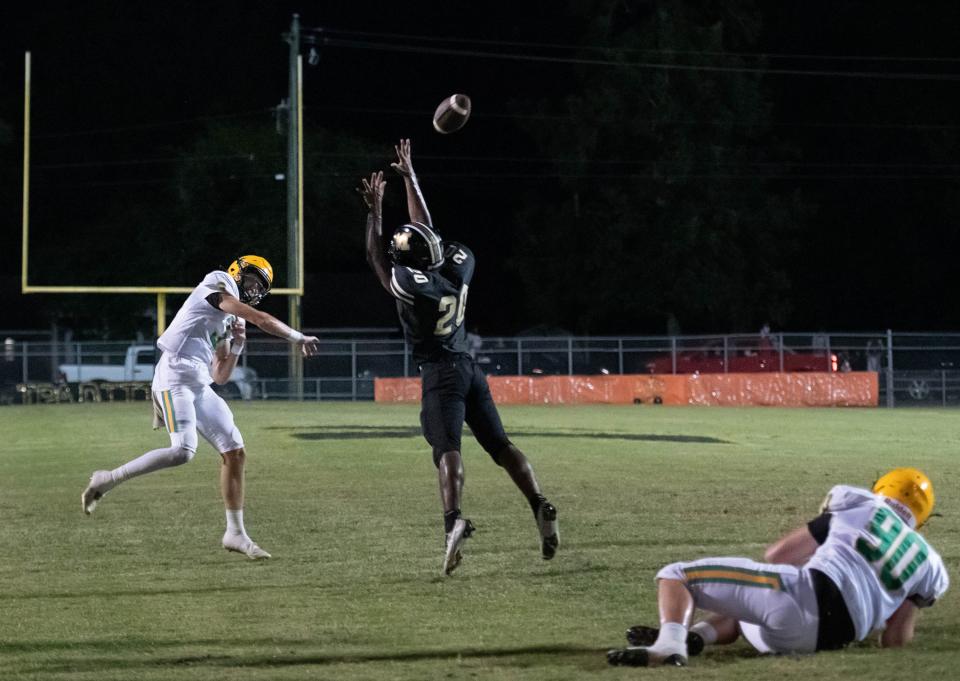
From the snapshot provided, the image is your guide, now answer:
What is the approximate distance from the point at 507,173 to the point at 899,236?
16.9m

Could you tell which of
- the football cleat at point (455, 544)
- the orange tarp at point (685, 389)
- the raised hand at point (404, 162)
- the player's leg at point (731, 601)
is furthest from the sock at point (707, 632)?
the orange tarp at point (685, 389)

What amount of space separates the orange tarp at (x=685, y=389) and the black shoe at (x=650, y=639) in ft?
103

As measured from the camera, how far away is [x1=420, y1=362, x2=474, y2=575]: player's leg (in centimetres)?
912

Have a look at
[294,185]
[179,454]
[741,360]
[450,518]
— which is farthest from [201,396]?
[741,360]

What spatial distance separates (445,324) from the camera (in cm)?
933

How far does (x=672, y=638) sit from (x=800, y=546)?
2.44 ft

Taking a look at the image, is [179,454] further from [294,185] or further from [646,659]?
[294,185]

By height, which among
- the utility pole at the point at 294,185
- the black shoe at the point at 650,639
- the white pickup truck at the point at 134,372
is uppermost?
the utility pole at the point at 294,185

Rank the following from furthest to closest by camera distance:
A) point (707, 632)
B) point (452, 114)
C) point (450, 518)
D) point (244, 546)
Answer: point (452, 114)
point (244, 546)
point (450, 518)
point (707, 632)

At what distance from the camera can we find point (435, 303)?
9234 millimetres

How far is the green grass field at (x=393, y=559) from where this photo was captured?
6715 millimetres

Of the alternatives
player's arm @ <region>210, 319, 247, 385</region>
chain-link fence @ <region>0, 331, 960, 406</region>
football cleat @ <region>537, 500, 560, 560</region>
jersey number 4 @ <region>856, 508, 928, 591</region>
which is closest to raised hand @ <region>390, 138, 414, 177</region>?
player's arm @ <region>210, 319, 247, 385</region>

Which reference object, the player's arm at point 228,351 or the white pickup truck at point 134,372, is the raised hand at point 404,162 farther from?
the white pickup truck at point 134,372

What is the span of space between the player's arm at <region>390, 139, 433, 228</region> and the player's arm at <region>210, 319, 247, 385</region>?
161cm
